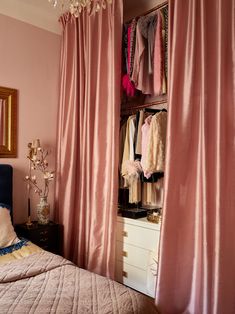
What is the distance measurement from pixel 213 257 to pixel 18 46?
8.69ft

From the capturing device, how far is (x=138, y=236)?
2.44m

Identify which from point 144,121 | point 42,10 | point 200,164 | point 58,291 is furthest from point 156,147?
point 42,10

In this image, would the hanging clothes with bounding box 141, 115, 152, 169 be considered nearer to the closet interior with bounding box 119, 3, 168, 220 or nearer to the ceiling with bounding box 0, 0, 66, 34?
the closet interior with bounding box 119, 3, 168, 220

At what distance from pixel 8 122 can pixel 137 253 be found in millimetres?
1768

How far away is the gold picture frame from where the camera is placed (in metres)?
2.76

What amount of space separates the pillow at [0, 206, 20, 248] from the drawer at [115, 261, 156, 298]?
3.16 feet

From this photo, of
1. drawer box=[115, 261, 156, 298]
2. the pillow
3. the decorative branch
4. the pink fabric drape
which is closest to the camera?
the pillow

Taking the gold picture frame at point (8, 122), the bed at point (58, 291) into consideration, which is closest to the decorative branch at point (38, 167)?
the gold picture frame at point (8, 122)

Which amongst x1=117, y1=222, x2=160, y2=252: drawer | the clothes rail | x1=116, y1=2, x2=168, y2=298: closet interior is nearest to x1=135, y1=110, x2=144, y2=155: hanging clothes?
x1=116, y1=2, x2=168, y2=298: closet interior

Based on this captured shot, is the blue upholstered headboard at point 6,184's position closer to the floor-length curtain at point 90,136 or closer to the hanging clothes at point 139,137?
the floor-length curtain at point 90,136

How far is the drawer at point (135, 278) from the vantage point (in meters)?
2.30

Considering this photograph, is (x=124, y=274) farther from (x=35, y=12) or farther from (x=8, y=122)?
(x=35, y=12)

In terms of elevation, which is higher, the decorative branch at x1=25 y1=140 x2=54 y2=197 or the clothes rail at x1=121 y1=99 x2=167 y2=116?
the clothes rail at x1=121 y1=99 x2=167 y2=116

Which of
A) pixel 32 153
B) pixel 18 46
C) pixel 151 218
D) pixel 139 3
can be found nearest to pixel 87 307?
pixel 151 218
